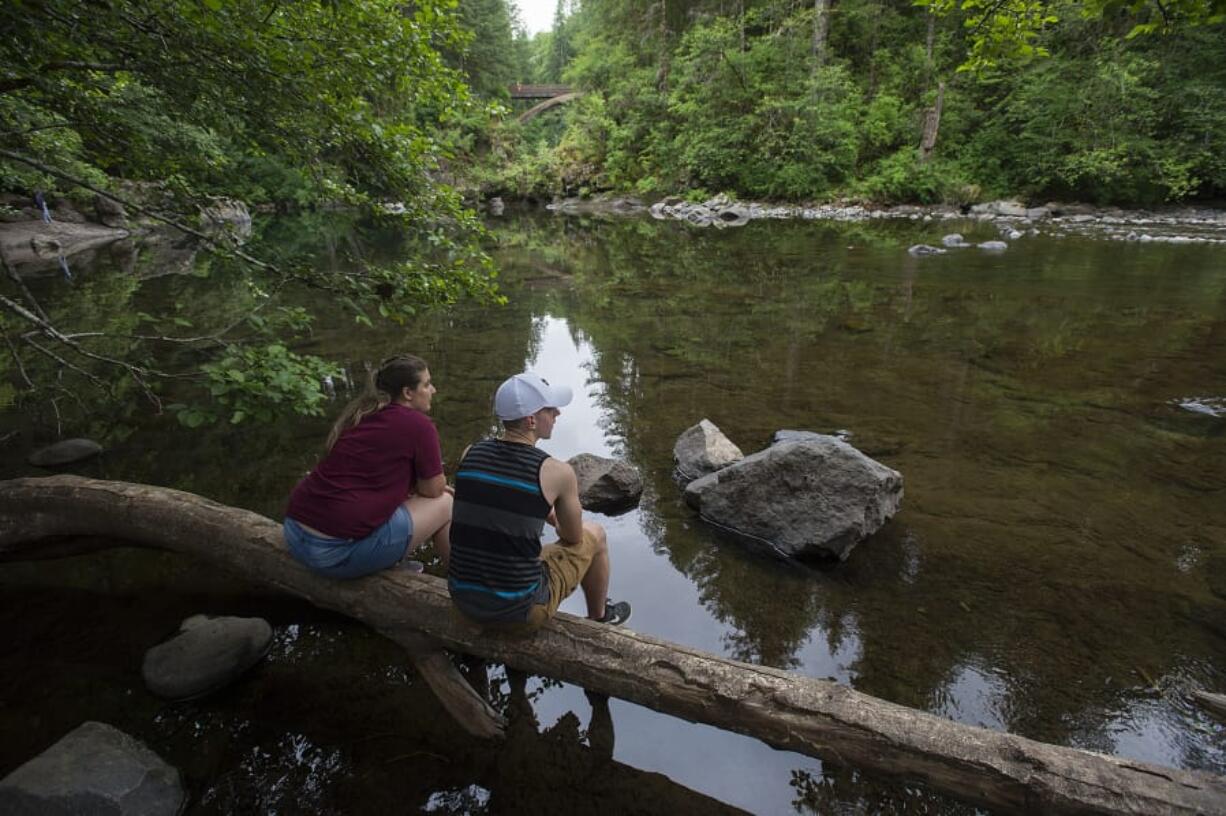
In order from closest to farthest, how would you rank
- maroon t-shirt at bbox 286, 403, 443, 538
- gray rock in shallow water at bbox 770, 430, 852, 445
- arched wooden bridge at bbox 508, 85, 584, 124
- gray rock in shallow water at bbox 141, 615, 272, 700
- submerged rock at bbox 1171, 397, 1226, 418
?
maroon t-shirt at bbox 286, 403, 443, 538
gray rock in shallow water at bbox 141, 615, 272, 700
gray rock in shallow water at bbox 770, 430, 852, 445
submerged rock at bbox 1171, 397, 1226, 418
arched wooden bridge at bbox 508, 85, 584, 124

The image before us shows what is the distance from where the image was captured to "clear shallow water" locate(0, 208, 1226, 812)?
9.66ft

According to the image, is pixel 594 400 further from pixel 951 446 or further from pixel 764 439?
pixel 951 446

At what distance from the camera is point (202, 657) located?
3250mm

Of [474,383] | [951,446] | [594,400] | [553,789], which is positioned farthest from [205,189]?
[951,446]

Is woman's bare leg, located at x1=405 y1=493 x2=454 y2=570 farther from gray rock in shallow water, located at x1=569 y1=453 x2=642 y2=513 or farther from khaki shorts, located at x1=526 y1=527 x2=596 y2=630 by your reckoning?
gray rock in shallow water, located at x1=569 y1=453 x2=642 y2=513

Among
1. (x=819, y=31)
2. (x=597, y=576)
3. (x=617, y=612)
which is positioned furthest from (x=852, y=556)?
(x=819, y=31)

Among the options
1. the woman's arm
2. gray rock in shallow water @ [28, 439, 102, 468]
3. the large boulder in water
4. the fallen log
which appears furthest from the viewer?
gray rock in shallow water @ [28, 439, 102, 468]

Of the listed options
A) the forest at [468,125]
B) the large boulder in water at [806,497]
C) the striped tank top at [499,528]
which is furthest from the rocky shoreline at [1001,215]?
the striped tank top at [499,528]

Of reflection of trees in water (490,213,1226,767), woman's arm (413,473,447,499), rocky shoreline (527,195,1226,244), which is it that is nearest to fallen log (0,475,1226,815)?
woman's arm (413,473,447,499)

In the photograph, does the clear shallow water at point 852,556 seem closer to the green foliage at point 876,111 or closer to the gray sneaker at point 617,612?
the gray sneaker at point 617,612

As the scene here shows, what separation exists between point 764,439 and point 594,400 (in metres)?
2.29

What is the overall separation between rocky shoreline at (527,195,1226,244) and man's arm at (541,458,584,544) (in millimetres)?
22560

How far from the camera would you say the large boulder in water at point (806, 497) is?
14.4 feet

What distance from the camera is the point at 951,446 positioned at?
5.94m
